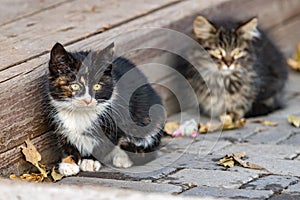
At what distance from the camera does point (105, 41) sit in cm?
583

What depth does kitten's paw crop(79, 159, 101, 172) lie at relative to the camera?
16.7ft

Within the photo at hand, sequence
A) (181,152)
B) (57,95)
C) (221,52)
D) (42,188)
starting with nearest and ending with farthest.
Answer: (42,188) → (57,95) → (181,152) → (221,52)

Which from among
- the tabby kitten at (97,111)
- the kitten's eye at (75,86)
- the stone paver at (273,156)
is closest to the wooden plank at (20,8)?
the tabby kitten at (97,111)

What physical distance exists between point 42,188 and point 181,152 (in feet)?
5.78

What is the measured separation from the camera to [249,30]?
6656 millimetres

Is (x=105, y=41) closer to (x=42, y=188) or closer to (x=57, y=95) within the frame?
(x=57, y=95)

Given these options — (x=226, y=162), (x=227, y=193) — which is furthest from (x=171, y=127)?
(x=227, y=193)

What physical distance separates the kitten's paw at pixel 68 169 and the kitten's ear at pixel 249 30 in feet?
7.32

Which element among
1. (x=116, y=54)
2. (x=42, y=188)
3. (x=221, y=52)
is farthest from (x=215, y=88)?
(x=42, y=188)

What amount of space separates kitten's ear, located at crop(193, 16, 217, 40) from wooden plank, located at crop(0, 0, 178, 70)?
0.39 meters

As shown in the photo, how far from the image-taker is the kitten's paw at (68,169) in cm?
498

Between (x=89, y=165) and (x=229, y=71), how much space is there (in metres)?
1.95

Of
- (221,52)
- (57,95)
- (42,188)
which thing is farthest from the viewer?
(221,52)

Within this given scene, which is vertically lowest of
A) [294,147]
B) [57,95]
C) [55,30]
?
[294,147]
